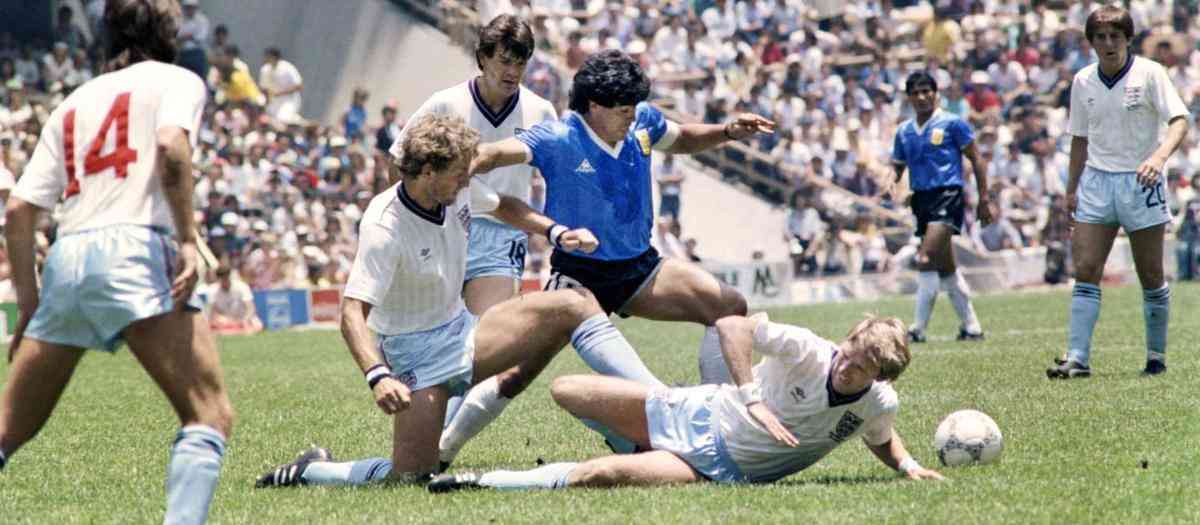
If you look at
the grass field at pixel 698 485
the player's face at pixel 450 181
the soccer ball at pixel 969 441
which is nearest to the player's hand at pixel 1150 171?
the grass field at pixel 698 485

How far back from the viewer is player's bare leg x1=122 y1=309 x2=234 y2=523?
5672 millimetres

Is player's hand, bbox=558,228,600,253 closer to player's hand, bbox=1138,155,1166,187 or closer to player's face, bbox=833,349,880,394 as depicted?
player's face, bbox=833,349,880,394

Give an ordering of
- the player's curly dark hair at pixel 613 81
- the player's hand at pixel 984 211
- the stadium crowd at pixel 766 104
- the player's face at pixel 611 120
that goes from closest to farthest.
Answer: the player's curly dark hair at pixel 613 81
the player's face at pixel 611 120
the player's hand at pixel 984 211
the stadium crowd at pixel 766 104

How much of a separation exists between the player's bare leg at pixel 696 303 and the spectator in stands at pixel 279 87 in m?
20.6

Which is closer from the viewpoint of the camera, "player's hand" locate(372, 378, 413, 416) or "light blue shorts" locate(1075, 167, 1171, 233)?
"player's hand" locate(372, 378, 413, 416)

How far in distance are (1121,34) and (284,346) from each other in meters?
10.9

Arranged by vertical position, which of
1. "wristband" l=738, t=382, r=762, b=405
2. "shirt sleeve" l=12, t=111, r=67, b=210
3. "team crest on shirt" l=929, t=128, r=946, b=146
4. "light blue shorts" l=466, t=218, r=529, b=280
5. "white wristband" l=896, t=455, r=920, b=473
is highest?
"shirt sleeve" l=12, t=111, r=67, b=210

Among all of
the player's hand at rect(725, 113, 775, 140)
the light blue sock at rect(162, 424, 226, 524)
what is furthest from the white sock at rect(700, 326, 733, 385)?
the light blue sock at rect(162, 424, 226, 524)

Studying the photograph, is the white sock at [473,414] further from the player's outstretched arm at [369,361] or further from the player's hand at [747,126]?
the player's hand at [747,126]

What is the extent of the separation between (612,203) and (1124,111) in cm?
453

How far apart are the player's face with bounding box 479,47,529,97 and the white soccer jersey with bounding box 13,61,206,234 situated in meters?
3.79

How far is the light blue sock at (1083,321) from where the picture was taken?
11766mm

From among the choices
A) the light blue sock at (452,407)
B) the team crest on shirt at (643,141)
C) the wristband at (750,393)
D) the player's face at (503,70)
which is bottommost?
the light blue sock at (452,407)

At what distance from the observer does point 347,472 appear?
791 cm
